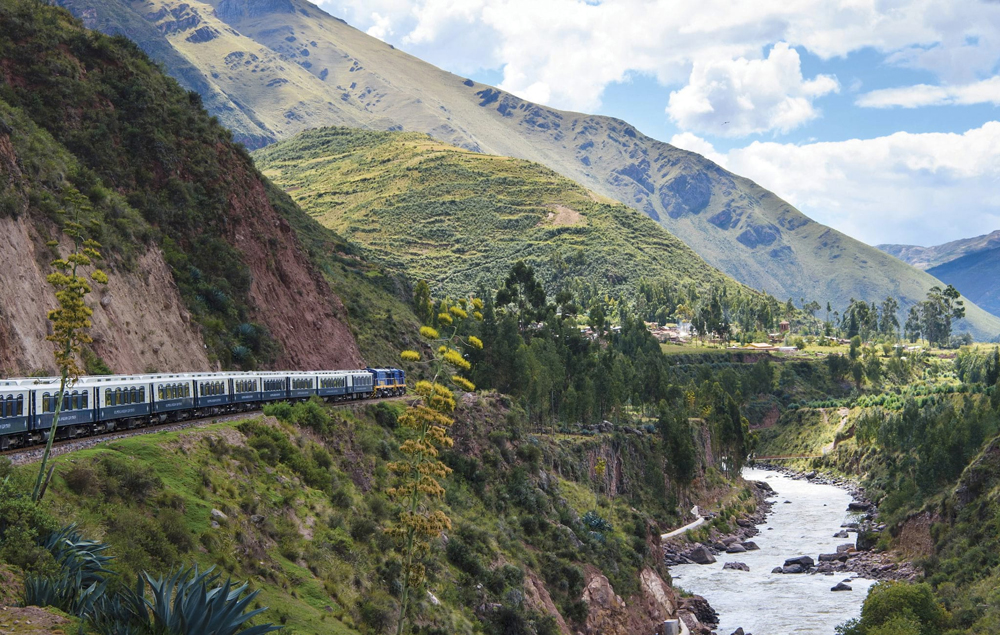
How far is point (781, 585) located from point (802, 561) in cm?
836

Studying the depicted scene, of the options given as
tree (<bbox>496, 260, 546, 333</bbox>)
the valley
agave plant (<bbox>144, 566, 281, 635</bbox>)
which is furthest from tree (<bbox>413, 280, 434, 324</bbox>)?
agave plant (<bbox>144, 566, 281, 635</bbox>)

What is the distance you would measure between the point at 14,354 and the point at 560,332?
279 ft

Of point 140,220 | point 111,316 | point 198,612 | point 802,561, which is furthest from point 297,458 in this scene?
point 802,561

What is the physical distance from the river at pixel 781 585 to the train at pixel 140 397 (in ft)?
108

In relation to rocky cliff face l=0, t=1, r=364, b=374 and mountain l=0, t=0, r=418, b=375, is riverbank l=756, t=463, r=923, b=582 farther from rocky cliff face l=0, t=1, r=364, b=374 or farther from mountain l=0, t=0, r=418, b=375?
mountain l=0, t=0, r=418, b=375

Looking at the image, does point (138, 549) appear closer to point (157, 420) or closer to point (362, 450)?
point (157, 420)

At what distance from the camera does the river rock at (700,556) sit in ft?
271

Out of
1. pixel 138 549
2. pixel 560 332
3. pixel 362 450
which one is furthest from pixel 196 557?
pixel 560 332

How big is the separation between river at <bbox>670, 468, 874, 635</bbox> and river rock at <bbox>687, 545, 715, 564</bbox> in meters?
0.99

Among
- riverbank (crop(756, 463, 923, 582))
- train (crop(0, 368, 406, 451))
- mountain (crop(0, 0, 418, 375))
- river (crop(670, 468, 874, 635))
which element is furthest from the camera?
riverbank (crop(756, 463, 923, 582))

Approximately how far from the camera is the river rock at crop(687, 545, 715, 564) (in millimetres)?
82688

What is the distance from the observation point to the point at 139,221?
52.5 meters

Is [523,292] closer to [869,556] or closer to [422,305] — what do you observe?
[422,305]

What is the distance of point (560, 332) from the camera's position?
383 ft
